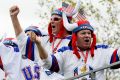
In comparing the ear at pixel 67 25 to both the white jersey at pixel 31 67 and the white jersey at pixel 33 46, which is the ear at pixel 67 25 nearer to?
the white jersey at pixel 33 46

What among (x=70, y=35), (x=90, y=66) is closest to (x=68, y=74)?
(x=90, y=66)

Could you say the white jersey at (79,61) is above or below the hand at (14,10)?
below

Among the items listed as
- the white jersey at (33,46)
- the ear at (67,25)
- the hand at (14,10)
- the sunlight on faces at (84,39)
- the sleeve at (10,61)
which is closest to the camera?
the hand at (14,10)

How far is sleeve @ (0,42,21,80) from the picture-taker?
793 centimetres

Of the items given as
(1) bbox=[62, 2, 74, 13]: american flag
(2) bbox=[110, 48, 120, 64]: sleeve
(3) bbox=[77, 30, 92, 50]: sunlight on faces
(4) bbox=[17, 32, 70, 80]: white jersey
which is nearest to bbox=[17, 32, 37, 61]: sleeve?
(4) bbox=[17, 32, 70, 80]: white jersey

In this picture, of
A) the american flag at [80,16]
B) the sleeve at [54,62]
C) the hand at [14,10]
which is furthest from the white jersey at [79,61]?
the american flag at [80,16]

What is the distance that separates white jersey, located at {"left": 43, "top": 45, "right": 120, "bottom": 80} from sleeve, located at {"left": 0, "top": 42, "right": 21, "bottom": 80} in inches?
21.2

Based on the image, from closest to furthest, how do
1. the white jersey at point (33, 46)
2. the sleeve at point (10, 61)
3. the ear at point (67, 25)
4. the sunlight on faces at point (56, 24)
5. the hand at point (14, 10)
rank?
the hand at point (14, 10) < the sleeve at point (10, 61) < the ear at point (67, 25) < the white jersey at point (33, 46) < the sunlight on faces at point (56, 24)

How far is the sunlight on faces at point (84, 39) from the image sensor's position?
7719 mm

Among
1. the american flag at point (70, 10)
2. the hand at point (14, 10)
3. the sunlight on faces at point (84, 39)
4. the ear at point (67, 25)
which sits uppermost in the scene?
the hand at point (14, 10)

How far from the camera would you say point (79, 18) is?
8633 mm

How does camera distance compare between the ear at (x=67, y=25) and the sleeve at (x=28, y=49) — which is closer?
the ear at (x=67, y=25)

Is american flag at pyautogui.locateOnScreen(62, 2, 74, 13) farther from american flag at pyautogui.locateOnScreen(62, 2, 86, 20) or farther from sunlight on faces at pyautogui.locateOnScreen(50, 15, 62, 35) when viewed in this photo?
sunlight on faces at pyautogui.locateOnScreen(50, 15, 62, 35)

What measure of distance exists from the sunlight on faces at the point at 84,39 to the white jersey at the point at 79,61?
0.30 ft
